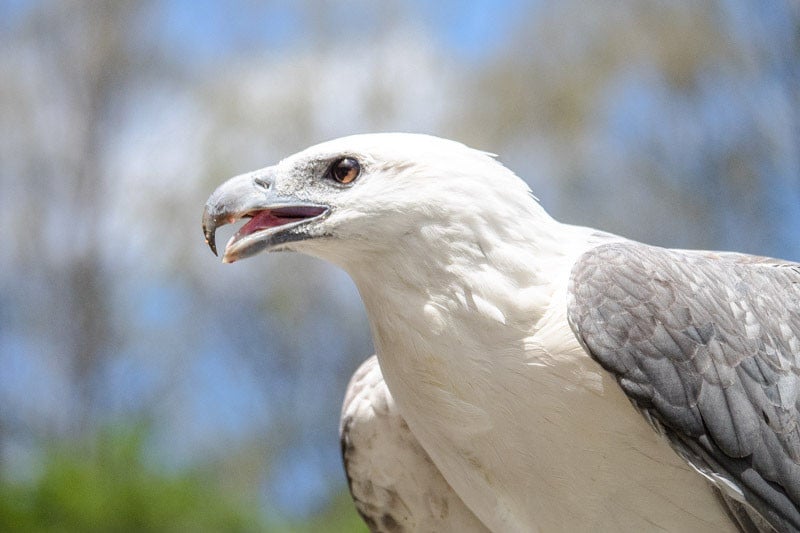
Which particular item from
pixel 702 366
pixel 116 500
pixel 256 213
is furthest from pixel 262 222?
pixel 116 500

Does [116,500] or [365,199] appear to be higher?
[365,199]

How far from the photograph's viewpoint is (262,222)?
2.66 m

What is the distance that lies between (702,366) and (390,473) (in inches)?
43.1

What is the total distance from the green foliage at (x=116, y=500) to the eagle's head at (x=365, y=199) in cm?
493

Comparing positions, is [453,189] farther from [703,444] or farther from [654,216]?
[654,216]

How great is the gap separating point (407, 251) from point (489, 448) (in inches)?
22.3

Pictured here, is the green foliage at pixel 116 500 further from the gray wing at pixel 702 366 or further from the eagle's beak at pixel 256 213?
the gray wing at pixel 702 366

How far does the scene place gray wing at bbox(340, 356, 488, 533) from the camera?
118 inches

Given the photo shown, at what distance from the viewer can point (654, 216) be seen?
37.4ft

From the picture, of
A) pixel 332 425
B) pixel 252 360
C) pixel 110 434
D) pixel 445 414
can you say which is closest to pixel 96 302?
pixel 252 360

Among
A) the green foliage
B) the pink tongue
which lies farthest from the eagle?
the green foliage

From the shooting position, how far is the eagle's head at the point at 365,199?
2.51 m

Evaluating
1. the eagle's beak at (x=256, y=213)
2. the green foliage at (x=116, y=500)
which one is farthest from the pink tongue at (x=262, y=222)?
the green foliage at (x=116, y=500)

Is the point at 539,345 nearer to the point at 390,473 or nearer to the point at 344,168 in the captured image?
the point at 344,168
